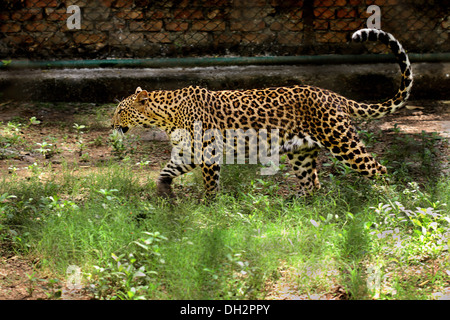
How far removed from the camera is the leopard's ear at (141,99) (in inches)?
205

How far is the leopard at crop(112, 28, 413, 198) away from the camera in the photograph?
486 centimetres

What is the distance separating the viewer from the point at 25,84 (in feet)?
24.5

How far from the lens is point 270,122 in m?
5.03

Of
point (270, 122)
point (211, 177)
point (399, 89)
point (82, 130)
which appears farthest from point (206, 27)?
point (399, 89)

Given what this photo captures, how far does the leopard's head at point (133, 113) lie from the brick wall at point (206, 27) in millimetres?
2243

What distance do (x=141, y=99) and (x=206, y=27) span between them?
8.07ft

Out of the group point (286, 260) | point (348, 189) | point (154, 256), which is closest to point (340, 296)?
point (286, 260)
